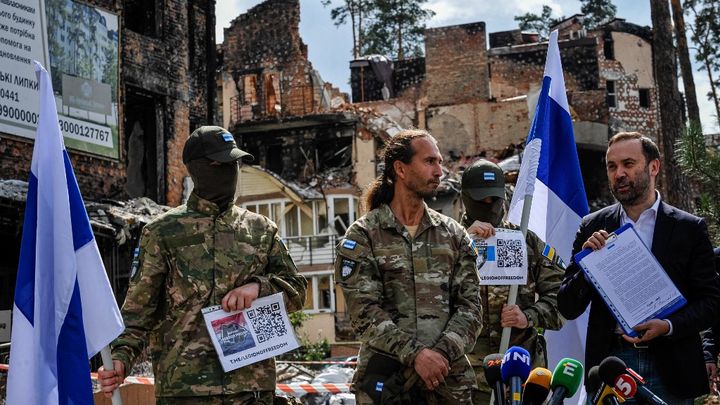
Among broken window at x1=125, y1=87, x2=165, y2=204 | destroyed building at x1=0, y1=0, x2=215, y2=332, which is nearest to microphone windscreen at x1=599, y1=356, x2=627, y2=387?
destroyed building at x1=0, y1=0, x2=215, y2=332

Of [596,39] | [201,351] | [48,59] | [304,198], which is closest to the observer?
[201,351]

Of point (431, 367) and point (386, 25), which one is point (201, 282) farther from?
point (386, 25)

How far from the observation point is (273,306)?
5.16 meters

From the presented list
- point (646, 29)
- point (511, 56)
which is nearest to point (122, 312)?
point (511, 56)

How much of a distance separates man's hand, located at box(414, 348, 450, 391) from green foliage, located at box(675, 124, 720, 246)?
5903mm

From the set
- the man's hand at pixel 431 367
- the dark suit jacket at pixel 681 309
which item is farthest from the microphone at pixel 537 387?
the dark suit jacket at pixel 681 309

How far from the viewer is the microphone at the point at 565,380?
379 cm

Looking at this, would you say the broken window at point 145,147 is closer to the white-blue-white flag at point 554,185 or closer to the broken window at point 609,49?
the white-blue-white flag at point 554,185

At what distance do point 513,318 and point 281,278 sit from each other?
5.36 ft

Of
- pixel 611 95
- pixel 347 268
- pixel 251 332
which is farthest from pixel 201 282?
pixel 611 95

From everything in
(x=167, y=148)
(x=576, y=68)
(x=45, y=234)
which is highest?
(x=576, y=68)

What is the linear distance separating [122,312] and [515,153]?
32969mm

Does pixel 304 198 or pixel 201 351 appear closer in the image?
pixel 201 351

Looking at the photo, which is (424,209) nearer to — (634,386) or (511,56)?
(634,386)
